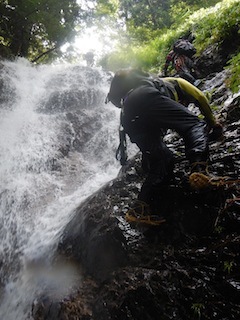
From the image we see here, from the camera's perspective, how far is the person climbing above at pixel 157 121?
3.07 m

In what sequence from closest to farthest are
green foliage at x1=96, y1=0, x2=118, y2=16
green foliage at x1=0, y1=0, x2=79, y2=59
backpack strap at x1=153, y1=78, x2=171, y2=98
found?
1. backpack strap at x1=153, y1=78, x2=171, y2=98
2. green foliage at x1=0, y1=0, x2=79, y2=59
3. green foliage at x1=96, y1=0, x2=118, y2=16

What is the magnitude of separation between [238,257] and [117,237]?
4.83 ft

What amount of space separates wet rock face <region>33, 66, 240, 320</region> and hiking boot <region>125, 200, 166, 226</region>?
11cm

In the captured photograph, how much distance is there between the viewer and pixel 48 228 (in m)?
5.36

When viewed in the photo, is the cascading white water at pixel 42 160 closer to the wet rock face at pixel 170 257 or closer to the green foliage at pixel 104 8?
the wet rock face at pixel 170 257

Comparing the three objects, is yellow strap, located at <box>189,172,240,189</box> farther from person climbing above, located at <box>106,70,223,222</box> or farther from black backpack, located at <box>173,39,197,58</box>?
black backpack, located at <box>173,39,197,58</box>

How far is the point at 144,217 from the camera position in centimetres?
326

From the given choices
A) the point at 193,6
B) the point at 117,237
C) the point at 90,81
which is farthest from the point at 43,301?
the point at 193,6

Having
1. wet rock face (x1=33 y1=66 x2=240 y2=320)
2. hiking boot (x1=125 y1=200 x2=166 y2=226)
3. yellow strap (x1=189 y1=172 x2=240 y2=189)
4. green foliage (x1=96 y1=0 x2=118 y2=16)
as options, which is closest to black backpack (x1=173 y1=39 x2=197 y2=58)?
wet rock face (x1=33 y1=66 x2=240 y2=320)

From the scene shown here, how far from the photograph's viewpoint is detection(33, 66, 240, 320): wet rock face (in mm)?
2451

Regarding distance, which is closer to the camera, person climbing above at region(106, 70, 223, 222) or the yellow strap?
the yellow strap

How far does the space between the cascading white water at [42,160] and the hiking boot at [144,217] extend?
1.25 meters

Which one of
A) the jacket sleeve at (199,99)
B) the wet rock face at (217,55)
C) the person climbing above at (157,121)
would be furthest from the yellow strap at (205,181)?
the wet rock face at (217,55)

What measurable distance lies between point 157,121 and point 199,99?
0.85m
